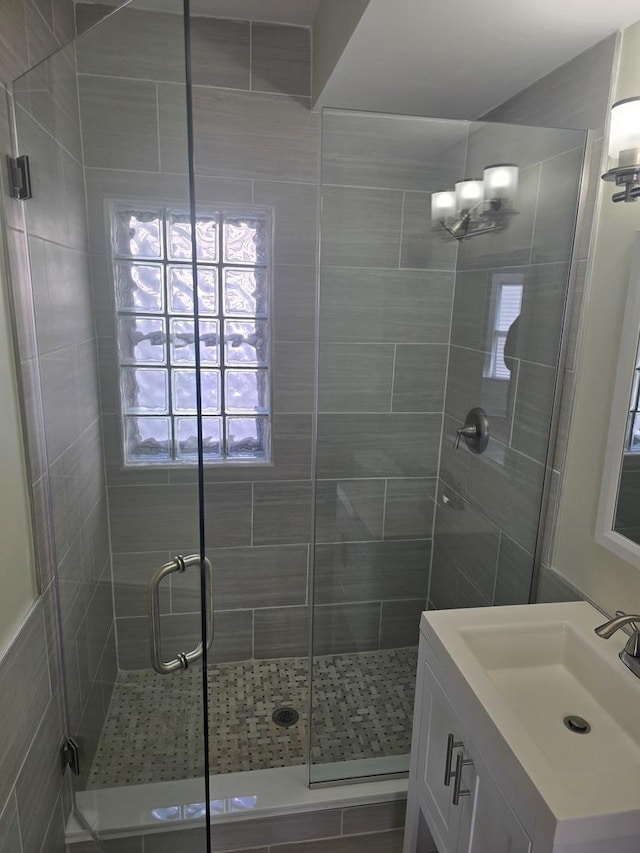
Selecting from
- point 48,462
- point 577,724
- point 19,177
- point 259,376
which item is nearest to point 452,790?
point 577,724

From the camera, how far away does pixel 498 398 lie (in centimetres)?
202

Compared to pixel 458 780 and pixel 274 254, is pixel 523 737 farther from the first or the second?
pixel 274 254

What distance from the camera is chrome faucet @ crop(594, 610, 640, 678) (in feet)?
4.39

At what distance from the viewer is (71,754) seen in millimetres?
1785

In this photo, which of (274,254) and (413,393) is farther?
(274,254)

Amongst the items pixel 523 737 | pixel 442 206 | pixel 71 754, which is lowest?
pixel 71 754

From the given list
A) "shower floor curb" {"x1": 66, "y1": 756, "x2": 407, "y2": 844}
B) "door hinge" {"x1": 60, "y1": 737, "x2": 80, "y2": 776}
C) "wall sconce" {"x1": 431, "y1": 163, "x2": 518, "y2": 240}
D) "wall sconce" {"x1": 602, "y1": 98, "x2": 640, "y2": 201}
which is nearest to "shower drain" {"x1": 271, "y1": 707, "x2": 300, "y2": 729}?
"shower floor curb" {"x1": 66, "y1": 756, "x2": 407, "y2": 844}

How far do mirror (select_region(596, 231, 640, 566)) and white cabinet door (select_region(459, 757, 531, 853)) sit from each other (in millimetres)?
681

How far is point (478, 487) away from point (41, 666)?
4.96 feet

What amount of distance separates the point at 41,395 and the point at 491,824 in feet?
5.00

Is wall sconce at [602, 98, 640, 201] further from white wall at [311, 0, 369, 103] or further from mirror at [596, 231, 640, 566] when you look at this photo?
white wall at [311, 0, 369, 103]

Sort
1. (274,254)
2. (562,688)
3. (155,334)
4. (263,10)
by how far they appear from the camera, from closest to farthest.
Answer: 1. (155,334)
2. (562,688)
3. (263,10)
4. (274,254)

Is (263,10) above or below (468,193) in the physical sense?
above

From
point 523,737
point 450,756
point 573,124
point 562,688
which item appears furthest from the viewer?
point 573,124
